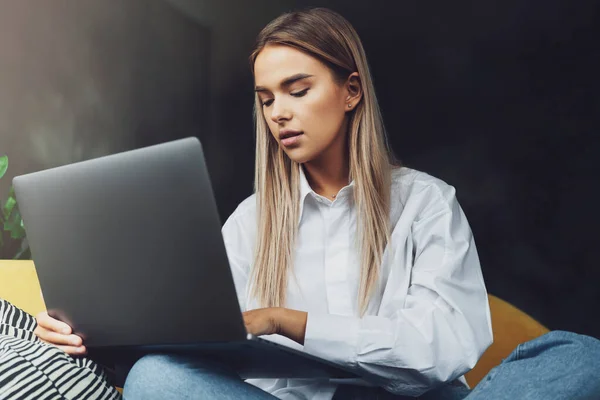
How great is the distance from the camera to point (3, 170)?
227 cm

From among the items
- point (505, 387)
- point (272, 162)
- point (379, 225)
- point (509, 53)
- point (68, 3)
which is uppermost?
point (68, 3)

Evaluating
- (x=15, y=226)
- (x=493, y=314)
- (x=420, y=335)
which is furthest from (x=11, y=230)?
(x=420, y=335)

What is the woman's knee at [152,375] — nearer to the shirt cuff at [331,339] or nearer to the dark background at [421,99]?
Answer: the shirt cuff at [331,339]

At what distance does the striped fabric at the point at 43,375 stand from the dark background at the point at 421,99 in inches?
58.1

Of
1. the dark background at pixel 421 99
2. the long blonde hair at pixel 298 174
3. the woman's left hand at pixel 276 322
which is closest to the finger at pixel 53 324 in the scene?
the woman's left hand at pixel 276 322

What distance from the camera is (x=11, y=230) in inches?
91.1

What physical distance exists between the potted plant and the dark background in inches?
7.6

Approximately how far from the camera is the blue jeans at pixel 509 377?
87 centimetres

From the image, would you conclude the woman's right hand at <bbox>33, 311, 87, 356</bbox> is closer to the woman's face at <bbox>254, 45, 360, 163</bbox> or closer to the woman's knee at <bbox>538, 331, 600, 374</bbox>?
the woman's face at <bbox>254, 45, 360, 163</bbox>

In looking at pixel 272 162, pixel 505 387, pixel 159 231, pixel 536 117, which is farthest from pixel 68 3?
pixel 505 387

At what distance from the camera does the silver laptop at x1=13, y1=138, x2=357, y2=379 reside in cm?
79

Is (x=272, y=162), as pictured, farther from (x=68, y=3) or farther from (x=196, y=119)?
(x=68, y=3)

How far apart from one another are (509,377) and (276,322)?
0.31 metres

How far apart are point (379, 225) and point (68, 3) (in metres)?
1.81
